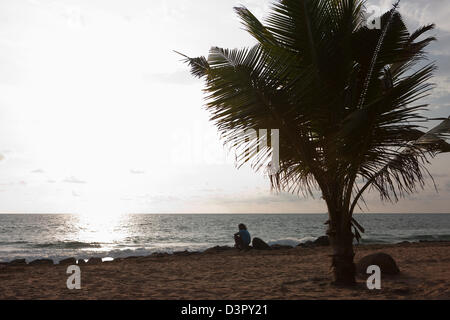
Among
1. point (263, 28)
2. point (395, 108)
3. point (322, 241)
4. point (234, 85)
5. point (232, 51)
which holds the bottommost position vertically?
point (322, 241)

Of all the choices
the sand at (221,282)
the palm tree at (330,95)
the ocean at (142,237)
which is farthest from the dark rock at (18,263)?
the palm tree at (330,95)

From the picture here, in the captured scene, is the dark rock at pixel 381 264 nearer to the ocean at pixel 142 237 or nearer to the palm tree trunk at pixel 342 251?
the palm tree trunk at pixel 342 251

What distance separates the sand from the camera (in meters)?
6.72

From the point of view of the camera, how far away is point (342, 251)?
6785 millimetres

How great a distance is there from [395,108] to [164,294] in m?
5.16

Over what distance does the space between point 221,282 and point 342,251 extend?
2868 mm

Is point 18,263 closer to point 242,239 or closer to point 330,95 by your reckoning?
point 242,239

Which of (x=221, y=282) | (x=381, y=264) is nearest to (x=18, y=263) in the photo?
(x=221, y=282)

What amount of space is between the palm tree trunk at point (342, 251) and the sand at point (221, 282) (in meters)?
0.24

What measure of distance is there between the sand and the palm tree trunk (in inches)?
9.4
